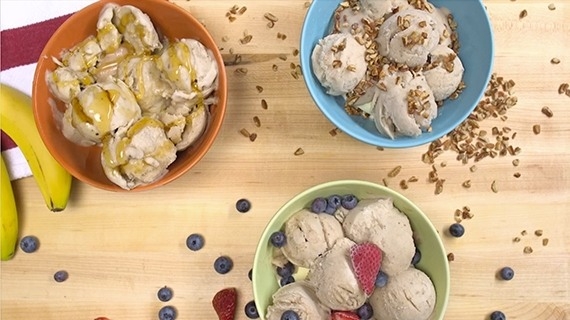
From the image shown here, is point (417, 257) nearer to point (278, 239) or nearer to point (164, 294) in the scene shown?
point (278, 239)

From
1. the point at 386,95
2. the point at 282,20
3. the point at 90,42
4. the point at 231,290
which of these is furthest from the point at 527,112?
the point at 90,42

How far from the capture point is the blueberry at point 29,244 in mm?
1128

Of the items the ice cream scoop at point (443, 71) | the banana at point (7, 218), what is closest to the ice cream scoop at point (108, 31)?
the banana at point (7, 218)

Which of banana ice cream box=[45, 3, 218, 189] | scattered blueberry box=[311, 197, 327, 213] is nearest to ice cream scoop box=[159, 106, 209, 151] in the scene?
banana ice cream box=[45, 3, 218, 189]

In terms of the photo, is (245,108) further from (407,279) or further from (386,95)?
(407,279)

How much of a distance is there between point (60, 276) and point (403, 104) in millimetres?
647

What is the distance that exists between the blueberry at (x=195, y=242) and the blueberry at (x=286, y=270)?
0.14m

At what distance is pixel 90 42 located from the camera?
3.50 ft

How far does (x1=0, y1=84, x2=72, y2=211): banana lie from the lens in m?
1.09

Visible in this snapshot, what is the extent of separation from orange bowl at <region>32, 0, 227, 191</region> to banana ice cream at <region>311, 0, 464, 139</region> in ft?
0.59

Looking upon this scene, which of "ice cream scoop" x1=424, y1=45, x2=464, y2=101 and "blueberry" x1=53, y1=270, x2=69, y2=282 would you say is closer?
"ice cream scoop" x1=424, y1=45, x2=464, y2=101

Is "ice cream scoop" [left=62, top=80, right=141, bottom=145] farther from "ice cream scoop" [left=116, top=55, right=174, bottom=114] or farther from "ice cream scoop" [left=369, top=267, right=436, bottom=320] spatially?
"ice cream scoop" [left=369, top=267, right=436, bottom=320]

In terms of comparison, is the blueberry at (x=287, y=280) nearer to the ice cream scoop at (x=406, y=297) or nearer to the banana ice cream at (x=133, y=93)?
the ice cream scoop at (x=406, y=297)

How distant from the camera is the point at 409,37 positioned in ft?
3.26
